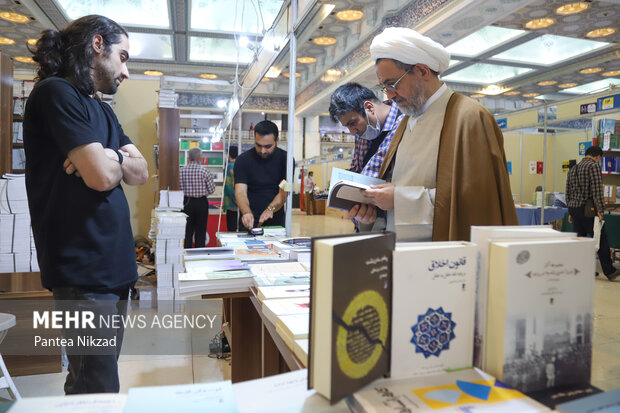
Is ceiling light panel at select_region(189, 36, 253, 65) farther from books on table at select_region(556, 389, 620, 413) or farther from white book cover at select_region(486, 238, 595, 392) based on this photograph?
books on table at select_region(556, 389, 620, 413)

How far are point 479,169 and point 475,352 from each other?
0.68 metres

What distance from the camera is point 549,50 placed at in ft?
35.7

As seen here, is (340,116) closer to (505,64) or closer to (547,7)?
(547,7)

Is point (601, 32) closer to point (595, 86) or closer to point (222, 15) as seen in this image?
point (595, 86)

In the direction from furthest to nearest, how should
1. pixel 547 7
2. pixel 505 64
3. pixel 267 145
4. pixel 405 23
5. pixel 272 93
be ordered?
pixel 272 93
pixel 505 64
pixel 547 7
pixel 405 23
pixel 267 145

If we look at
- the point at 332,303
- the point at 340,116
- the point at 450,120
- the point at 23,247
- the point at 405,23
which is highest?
the point at 405,23

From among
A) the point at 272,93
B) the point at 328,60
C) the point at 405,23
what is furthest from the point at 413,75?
the point at 272,93

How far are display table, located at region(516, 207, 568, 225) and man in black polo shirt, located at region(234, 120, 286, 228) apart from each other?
222 inches

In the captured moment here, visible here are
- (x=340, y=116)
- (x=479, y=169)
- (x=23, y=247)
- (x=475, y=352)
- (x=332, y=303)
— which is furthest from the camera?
(x=23, y=247)

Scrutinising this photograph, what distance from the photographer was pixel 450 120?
1.40 meters

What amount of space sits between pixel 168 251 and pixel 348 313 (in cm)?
355

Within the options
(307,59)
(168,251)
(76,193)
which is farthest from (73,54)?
(307,59)

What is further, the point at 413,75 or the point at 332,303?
the point at 413,75

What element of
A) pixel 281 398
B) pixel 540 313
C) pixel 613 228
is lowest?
pixel 613 228
